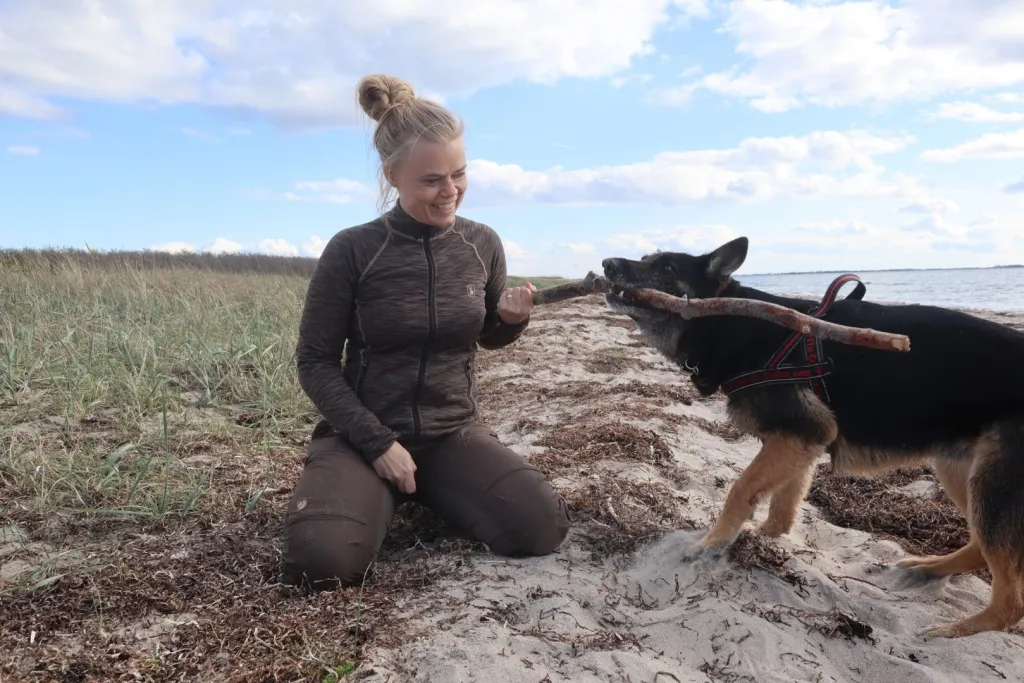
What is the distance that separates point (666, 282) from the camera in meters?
3.73

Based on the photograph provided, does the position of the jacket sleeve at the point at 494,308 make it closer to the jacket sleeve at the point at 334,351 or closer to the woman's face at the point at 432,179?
the woman's face at the point at 432,179

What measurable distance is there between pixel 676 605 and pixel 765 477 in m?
0.84

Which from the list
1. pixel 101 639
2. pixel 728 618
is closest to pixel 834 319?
pixel 728 618

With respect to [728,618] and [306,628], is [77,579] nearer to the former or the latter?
[306,628]

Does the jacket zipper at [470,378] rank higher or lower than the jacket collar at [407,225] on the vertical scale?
lower

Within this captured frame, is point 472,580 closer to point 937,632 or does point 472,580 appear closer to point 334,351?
point 334,351

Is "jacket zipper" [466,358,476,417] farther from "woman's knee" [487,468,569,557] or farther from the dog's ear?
the dog's ear

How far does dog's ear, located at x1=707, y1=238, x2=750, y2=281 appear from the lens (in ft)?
11.6

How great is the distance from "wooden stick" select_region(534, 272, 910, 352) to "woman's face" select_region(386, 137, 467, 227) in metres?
0.69

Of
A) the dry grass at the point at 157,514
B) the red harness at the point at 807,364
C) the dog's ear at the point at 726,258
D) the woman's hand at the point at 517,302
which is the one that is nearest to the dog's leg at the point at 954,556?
the red harness at the point at 807,364

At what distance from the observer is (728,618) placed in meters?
2.58

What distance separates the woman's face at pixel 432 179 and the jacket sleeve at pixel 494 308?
443 mm

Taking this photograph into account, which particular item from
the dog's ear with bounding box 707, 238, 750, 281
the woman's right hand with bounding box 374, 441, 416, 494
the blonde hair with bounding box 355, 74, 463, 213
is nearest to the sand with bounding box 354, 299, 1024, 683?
the woman's right hand with bounding box 374, 441, 416, 494

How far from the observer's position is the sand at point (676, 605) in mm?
2229
